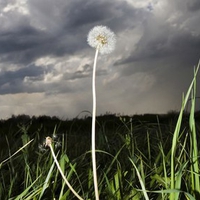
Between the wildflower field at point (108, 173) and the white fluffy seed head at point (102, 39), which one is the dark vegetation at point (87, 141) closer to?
the wildflower field at point (108, 173)

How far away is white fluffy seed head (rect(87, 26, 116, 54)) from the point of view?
830 millimetres

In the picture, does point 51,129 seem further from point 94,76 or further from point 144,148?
point 94,76

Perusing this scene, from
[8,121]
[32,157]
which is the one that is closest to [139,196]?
[32,157]

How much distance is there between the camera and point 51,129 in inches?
175

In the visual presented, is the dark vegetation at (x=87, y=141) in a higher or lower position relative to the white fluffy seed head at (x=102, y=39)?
lower

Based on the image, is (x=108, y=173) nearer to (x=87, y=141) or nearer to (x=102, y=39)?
(x=102, y=39)

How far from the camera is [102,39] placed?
86cm

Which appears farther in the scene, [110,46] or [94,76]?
[110,46]

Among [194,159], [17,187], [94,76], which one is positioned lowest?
[17,187]

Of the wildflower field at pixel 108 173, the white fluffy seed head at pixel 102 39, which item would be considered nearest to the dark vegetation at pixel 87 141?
the wildflower field at pixel 108 173

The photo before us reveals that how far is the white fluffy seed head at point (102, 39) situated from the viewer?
0.83 metres

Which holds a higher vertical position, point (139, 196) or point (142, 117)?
point (142, 117)

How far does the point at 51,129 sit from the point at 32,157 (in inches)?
85.6

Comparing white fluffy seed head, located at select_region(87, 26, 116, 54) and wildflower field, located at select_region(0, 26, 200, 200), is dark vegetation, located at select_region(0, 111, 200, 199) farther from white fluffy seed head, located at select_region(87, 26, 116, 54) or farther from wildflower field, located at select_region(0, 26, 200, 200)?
white fluffy seed head, located at select_region(87, 26, 116, 54)
